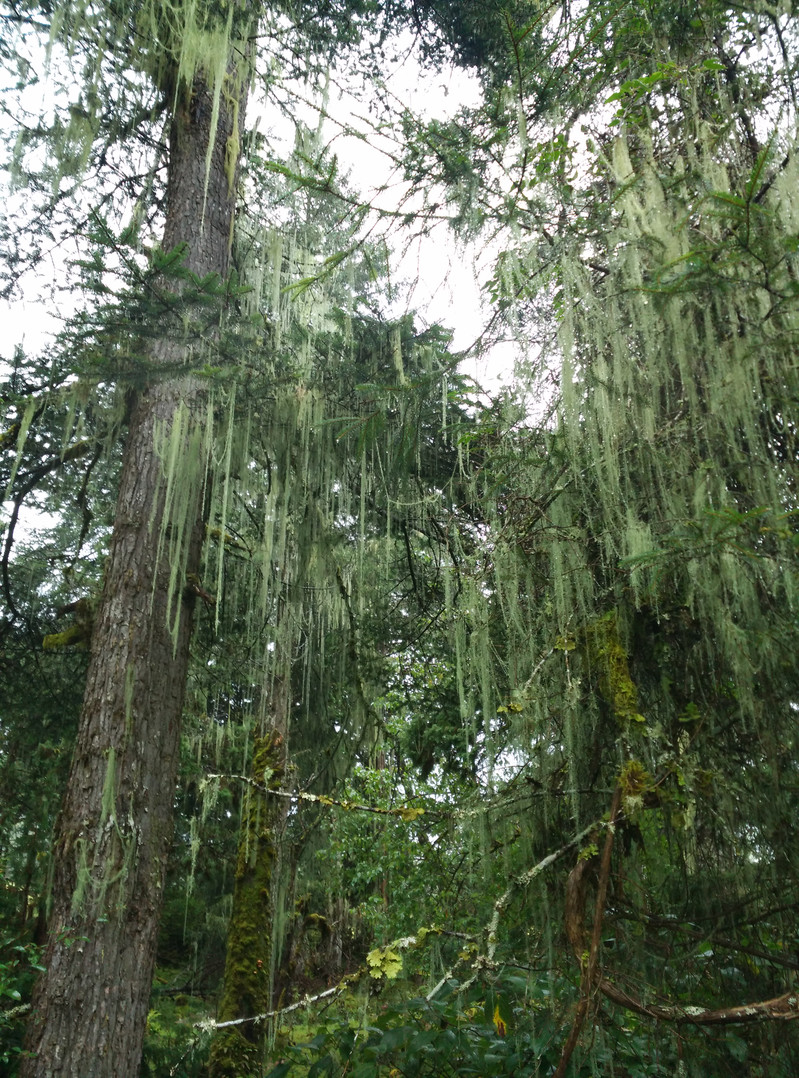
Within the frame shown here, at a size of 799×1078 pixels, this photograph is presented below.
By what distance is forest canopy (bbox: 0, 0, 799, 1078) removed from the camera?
267 cm

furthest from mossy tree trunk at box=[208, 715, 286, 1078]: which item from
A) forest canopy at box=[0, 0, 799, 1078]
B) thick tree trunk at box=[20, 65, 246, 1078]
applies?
thick tree trunk at box=[20, 65, 246, 1078]

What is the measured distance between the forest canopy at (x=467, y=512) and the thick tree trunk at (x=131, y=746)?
2 cm

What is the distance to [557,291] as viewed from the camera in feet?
14.8

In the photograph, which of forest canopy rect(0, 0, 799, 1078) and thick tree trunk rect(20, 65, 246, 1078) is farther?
thick tree trunk rect(20, 65, 246, 1078)

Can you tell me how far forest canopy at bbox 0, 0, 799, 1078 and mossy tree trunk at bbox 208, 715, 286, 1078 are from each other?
0.12 ft

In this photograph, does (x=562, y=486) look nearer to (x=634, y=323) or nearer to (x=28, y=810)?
(x=634, y=323)

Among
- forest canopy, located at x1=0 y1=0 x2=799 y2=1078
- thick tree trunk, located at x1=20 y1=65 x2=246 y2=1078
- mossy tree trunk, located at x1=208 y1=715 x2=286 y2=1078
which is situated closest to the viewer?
forest canopy, located at x1=0 y1=0 x2=799 y2=1078

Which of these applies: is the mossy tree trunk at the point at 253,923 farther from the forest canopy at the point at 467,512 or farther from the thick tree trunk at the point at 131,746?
the thick tree trunk at the point at 131,746

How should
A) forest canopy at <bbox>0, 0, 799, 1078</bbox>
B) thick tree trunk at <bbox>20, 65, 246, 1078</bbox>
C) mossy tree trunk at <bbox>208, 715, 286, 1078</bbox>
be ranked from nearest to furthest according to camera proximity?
forest canopy at <bbox>0, 0, 799, 1078</bbox> → thick tree trunk at <bbox>20, 65, 246, 1078</bbox> → mossy tree trunk at <bbox>208, 715, 286, 1078</bbox>

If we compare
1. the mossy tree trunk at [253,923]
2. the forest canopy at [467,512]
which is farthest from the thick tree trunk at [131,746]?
the mossy tree trunk at [253,923]

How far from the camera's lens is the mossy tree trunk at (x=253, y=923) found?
5.66 meters

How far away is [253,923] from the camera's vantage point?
21.2 ft

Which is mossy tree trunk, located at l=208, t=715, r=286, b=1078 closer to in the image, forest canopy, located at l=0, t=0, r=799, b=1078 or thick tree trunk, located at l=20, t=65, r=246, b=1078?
forest canopy, located at l=0, t=0, r=799, b=1078

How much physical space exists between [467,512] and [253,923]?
4343mm
